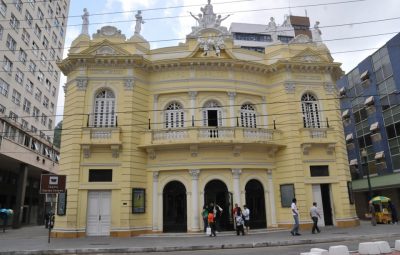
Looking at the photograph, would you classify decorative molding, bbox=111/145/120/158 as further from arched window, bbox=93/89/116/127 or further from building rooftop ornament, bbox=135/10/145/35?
building rooftop ornament, bbox=135/10/145/35

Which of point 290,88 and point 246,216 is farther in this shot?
point 290,88

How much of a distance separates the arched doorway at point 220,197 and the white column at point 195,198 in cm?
63

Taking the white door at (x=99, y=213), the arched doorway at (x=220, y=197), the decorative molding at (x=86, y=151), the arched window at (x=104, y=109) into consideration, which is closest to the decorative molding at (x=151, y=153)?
the arched window at (x=104, y=109)

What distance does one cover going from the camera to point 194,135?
19.9 meters

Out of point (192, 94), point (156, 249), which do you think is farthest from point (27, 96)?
point (156, 249)

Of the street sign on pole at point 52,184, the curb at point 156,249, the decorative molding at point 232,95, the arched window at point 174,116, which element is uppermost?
the decorative molding at point 232,95

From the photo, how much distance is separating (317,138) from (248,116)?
4519mm

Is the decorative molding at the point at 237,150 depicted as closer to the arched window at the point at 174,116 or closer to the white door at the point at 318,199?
the arched window at the point at 174,116

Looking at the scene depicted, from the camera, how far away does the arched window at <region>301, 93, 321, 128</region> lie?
22500 millimetres

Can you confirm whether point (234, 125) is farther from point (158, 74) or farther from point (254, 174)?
point (158, 74)

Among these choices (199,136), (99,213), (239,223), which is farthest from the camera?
(199,136)

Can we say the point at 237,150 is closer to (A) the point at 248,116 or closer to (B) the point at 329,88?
(A) the point at 248,116

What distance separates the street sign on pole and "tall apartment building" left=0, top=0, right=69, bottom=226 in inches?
529

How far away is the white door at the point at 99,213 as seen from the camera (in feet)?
62.7
